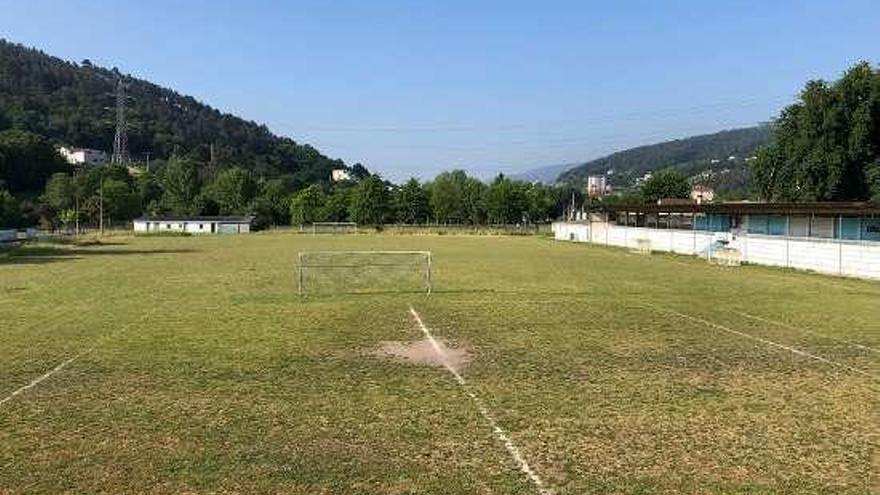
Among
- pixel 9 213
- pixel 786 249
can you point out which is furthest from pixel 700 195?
pixel 9 213

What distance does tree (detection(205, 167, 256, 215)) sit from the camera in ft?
502

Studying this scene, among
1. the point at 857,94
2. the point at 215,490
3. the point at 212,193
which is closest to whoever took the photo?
the point at 215,490

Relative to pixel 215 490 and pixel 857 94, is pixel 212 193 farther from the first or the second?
pixel 215 490

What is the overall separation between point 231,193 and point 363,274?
4951 inches

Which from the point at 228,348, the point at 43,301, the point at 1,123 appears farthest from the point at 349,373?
the point at 1,123

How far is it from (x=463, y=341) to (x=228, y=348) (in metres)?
4.26

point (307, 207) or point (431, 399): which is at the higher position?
point (307, 207)

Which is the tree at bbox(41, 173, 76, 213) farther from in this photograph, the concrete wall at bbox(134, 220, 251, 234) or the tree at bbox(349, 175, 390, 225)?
the tree at bbox(349, 175, 390, 225)

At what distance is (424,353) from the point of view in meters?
14.8

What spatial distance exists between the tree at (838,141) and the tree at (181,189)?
109 metres

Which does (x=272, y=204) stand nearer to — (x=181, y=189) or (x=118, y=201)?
(x=181, y=189)

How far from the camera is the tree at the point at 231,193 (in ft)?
502

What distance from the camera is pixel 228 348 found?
15.1 meters

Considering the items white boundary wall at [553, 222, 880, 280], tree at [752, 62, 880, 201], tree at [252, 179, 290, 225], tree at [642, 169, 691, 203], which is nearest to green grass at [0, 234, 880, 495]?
white boundary wall at [553, 222, 880, 280]
